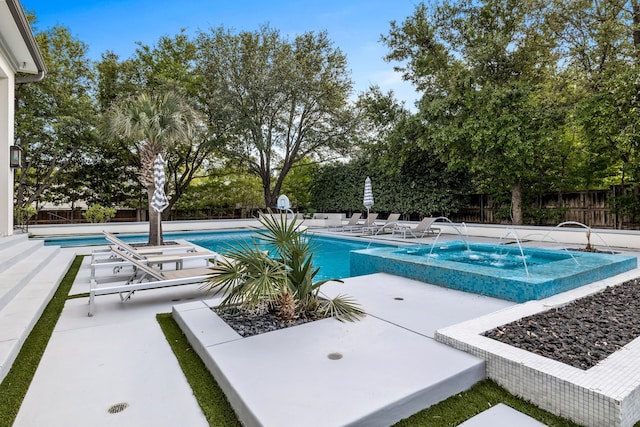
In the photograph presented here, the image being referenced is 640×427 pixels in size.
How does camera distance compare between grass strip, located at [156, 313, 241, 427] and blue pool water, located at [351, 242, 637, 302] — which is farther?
blue pool water, located at [351, 242, 637, 302]

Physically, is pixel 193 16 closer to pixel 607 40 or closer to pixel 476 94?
pixel 476 94

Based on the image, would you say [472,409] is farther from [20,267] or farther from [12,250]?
[12,250]

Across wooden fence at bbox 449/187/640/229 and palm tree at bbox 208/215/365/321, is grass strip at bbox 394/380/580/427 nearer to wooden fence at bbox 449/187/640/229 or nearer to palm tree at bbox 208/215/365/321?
palm tree at bbox 208/215/365/321

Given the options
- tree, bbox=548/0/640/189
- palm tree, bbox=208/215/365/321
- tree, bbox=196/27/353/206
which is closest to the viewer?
palm tree, bbox=208/215/365/321

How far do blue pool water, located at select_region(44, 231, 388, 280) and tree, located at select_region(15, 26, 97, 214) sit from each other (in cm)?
353

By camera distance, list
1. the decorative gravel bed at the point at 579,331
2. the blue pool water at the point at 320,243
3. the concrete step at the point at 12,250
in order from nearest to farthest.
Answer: the decorative gravel bed at the point at 579,331 → the concrete step at the point at 12,250 → the blue pool water at the point at 320,243

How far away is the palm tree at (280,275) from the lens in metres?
3.55

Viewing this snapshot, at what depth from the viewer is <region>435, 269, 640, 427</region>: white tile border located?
2039mm

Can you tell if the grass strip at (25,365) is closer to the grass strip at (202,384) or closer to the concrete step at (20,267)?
the concrete step at (20,267)

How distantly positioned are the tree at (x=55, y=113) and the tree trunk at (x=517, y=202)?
691 inches

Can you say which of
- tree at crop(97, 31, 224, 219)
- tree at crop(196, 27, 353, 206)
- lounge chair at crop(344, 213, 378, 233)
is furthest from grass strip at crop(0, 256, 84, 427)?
tree at crop(196, 27, 353, 206)

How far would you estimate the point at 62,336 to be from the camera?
366 cm

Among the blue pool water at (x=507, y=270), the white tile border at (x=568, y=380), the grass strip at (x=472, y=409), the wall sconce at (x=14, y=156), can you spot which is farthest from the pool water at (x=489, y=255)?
the wall sconce at (x=14, y=156)

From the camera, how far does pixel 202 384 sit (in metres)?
2.65
